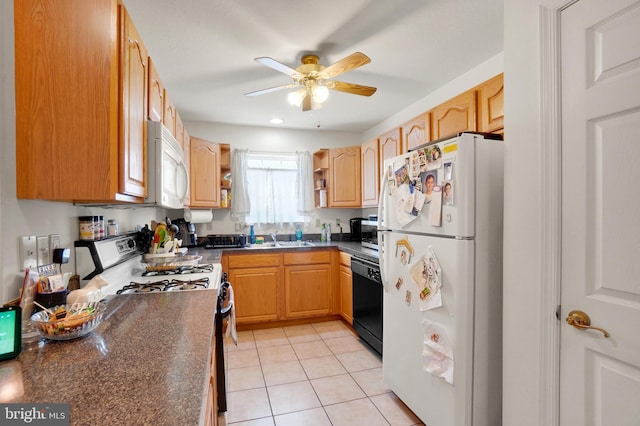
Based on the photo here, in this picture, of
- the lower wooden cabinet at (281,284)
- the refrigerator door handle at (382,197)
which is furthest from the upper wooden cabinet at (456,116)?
the lower wooden cabinet at (281,284)

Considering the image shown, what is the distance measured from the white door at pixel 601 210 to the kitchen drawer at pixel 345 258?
2.11m

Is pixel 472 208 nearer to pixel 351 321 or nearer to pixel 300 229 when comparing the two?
pixel 351 321

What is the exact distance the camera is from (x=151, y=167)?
141cm

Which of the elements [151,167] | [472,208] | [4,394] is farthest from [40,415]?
[472,208]

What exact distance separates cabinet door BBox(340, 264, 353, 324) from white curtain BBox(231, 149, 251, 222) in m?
1.38

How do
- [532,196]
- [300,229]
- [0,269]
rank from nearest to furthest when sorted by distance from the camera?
1. [0,269]
2. [532,196]
3. [300,229]

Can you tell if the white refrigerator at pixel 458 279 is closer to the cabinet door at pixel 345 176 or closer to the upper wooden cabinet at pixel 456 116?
the upper wooden cabinet at pixel 456 116

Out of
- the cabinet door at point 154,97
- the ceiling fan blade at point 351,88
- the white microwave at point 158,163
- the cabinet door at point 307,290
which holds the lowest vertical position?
the cabinet door at point 307,290

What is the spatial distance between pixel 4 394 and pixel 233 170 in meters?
3.20

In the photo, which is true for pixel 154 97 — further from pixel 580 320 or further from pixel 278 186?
pixel 278 186

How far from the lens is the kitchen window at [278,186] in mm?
A: 3855

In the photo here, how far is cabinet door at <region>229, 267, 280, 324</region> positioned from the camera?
320 cm

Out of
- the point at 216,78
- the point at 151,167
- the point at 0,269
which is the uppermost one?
the point at 216,78

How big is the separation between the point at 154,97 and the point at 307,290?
241 cm
